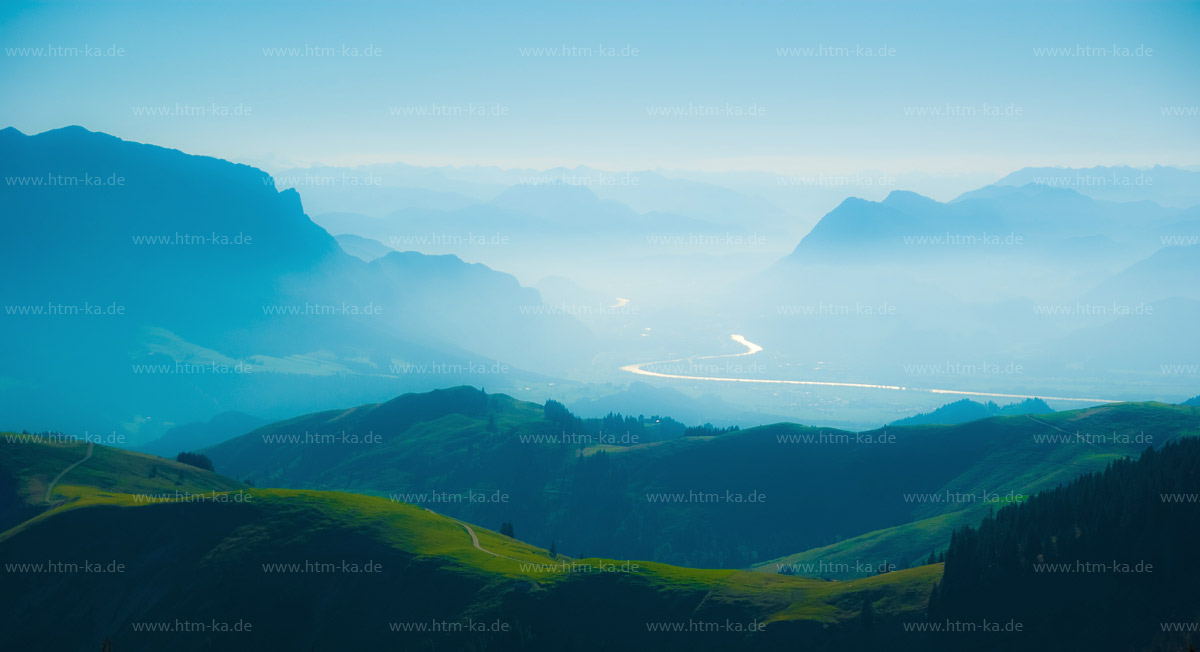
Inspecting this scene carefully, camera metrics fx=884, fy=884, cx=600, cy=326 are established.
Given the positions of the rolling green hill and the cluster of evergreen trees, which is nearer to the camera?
the cluster of evergreen trees

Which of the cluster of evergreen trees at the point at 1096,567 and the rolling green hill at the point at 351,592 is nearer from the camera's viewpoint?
the cluster of evergreen trees at the point at 1096,567

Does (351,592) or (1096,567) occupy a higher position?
(1096,567)

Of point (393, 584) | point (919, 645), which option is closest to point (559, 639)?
point (393, 584)

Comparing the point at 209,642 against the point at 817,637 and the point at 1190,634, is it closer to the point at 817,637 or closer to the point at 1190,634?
the point at 817,637

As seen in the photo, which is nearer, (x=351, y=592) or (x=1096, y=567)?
(x=1096, y=567)
